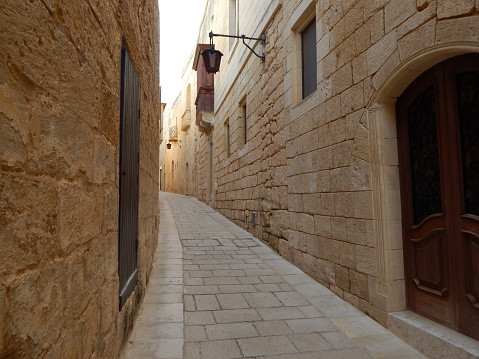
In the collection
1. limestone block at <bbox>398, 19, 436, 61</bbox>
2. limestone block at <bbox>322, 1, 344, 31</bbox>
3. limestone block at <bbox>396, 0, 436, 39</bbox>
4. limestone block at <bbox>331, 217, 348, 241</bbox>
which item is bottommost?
limestone block at <bbox>331, 217, 348, 241</bbox>

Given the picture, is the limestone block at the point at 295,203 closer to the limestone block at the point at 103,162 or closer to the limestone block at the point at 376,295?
the limestone block at the point at 376,295

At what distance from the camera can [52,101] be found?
1.18 meters

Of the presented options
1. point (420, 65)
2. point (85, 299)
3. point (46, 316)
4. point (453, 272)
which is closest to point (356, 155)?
point (420, 65)

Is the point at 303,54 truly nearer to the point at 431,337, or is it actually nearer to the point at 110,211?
the point at 431,337

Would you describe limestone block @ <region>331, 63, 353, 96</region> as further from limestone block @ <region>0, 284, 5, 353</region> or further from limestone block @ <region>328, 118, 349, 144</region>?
limestone block @ <region>0, 284, 5, 353</region>

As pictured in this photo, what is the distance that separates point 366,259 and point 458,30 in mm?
2092

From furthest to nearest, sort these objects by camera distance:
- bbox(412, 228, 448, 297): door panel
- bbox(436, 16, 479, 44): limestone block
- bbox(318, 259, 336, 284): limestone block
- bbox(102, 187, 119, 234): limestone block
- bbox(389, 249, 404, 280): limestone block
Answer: bbox(318, 259, 336, 284): limestone block
bbox(389, 249, 404, 280): limestone block
bbox(412, 228, 448, 297): door panel
bbox(436, 16, 479, 44): limestone block
bbox(102, 187, 119, 234): limestone block

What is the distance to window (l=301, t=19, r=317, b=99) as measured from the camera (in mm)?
5047

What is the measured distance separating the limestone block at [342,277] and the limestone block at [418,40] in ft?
7.30

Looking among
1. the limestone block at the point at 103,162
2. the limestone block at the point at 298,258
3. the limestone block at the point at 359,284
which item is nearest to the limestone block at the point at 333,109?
the limestone block at the point at 359,284

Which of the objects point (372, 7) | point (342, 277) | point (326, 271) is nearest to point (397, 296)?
point (342, 277)

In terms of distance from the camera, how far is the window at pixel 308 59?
5047mm

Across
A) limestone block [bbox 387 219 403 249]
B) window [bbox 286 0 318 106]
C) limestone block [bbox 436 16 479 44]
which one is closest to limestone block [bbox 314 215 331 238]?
limestone block [bbox 387 219 403 249]

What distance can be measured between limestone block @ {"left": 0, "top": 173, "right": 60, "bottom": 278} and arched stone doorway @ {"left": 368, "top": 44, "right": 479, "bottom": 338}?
111 inches
